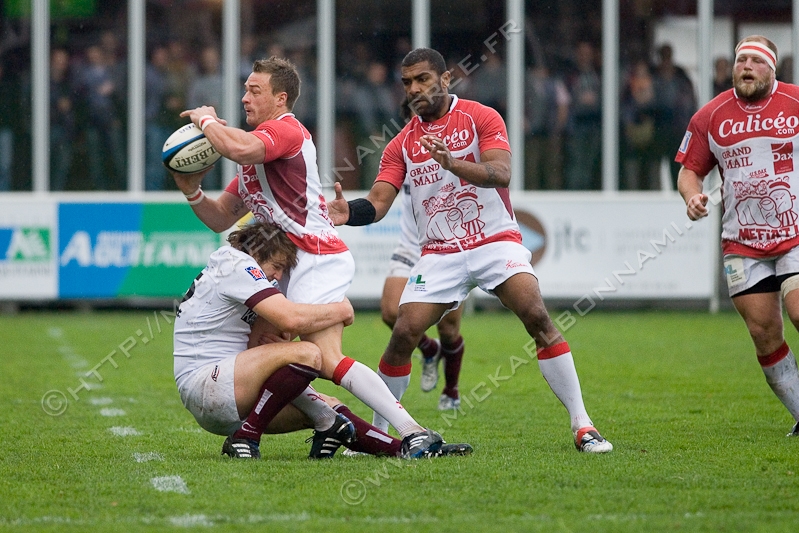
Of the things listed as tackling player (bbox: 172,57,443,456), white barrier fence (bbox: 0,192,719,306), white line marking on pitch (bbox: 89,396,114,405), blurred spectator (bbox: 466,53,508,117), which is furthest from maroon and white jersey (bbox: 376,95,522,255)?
blurred spectator (bbox: 466,53,508,117)

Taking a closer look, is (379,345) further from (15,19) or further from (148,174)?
(15,19)

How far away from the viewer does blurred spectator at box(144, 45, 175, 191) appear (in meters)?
16.6

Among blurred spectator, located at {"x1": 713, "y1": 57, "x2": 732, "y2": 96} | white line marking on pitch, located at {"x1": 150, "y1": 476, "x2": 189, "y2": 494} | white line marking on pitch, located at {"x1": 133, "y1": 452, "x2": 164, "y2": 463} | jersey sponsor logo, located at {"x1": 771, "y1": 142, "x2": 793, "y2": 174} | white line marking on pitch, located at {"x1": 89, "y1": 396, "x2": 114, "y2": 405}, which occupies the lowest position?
white line marking on pitch, located at {"x1": 89, "y1": 396, "x2": 114, "y2": 405}

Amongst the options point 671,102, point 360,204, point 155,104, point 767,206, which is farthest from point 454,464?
point 671,102

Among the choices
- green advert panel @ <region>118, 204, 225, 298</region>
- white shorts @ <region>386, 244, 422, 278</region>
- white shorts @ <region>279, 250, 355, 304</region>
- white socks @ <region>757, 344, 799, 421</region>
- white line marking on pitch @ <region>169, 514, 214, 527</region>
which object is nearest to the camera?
white line marking on pitch @ <region>169, 514, 214, 527</region>

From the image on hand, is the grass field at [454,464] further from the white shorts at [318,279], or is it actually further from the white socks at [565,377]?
Answer: the white shorts at [318,279]

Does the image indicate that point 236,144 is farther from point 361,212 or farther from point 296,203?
point 361,212

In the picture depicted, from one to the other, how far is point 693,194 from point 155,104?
1179 centimetres

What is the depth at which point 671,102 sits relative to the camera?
54.9ft

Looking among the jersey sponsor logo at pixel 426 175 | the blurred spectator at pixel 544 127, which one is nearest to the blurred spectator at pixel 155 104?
the blurred spectator at pixel 544 127

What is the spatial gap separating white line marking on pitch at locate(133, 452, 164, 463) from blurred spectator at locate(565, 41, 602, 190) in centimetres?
1175

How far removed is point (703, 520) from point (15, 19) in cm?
1445

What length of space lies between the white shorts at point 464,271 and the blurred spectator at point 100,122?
11.4 meters

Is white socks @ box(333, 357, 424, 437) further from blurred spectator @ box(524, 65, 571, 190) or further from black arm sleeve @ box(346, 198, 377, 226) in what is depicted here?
blurred spectator @ box(524, 65, 571, 190)
